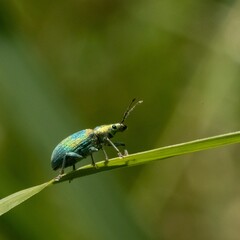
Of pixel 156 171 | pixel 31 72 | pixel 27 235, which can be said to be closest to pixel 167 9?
pixel 156 171

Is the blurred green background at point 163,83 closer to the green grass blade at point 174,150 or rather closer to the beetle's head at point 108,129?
the beetle's head at point 108,129

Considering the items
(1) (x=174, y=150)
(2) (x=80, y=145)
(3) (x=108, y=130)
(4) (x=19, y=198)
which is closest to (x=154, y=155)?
(1) (x=174, y=150)

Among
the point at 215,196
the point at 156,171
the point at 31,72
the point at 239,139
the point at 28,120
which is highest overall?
the point at 31,72

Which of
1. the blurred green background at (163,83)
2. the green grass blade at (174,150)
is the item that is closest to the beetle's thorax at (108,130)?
the blurred green background at (163,83)

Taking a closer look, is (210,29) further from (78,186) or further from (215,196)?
(78,186)

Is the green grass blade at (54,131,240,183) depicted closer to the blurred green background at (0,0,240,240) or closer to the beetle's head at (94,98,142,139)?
the beetle's head at (94,98,142,139)

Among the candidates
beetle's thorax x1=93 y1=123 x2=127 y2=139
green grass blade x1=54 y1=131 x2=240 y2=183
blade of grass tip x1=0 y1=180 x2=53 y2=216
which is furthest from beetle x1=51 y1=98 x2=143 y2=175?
blade of grass tip x1=0 y1=180 x2=53 y2=216

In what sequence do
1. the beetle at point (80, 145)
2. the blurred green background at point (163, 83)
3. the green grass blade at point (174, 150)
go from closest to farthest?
the green grass blade at point (174, 150)
the beetle at point (80, 145)
the blurred green background at point (163, 83)

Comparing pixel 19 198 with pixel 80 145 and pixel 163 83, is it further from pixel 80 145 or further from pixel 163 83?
pixel 163 83
